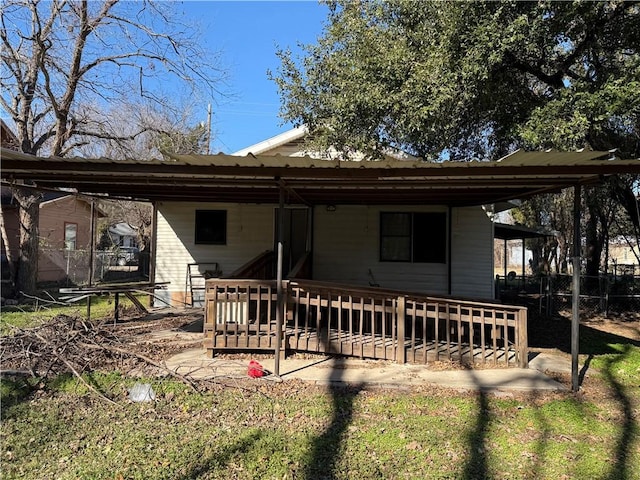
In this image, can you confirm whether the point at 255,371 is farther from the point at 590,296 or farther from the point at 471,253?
the point at 590,296

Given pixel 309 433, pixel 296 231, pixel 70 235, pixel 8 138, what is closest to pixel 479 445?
pixel 309 433

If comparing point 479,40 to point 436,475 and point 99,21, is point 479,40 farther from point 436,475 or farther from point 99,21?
point 99,21

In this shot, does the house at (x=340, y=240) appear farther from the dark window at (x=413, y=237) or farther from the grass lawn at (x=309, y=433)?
the grass lawn at (x=309, y=433)

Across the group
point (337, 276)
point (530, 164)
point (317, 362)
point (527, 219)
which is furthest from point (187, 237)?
point (527, 219)

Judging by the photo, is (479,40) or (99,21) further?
(99,21)

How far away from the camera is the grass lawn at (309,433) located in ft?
11.0

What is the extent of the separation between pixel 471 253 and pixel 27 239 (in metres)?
11.5

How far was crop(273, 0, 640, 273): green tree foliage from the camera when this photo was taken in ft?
23.4

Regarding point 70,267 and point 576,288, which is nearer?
point 576,288

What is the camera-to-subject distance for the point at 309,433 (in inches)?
155

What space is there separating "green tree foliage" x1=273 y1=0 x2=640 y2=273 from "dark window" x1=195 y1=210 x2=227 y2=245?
113 inches

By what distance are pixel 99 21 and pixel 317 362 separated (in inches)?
425

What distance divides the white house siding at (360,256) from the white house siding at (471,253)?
0.29 meters

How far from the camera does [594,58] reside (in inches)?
334
